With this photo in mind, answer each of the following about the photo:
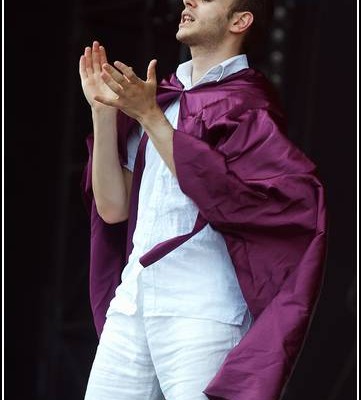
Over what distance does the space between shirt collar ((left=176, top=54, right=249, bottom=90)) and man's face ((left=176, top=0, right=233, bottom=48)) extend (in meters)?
0.06

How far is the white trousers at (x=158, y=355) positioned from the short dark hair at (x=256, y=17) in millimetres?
651

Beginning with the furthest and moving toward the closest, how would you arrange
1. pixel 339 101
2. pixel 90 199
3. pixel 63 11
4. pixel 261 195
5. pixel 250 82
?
pixel 339 101 < pixel 63 11 < pixel 90 199 < pixel 250 82 < pixel 261 195

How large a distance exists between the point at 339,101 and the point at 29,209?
183 cm

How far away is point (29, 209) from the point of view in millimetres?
5609

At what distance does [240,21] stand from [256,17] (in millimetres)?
48

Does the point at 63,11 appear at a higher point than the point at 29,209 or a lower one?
higher

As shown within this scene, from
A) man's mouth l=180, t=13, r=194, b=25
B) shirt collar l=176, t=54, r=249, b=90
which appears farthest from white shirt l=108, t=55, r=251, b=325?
man's mouth l=180, t=13, r=194, b=25

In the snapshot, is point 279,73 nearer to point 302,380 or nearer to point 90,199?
point 302,380

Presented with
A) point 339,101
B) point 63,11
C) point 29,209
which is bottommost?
point 29,209

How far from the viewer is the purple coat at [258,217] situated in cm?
220

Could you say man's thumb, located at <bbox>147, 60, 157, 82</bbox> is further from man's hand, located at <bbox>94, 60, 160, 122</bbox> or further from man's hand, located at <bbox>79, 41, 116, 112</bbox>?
man's hand, located at <bbox>79, 41, 116, 112</bbox>

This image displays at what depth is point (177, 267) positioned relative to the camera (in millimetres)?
2285

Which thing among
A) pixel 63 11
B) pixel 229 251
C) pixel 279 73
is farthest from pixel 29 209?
pixel 229 251

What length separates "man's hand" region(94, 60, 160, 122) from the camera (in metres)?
2.18
